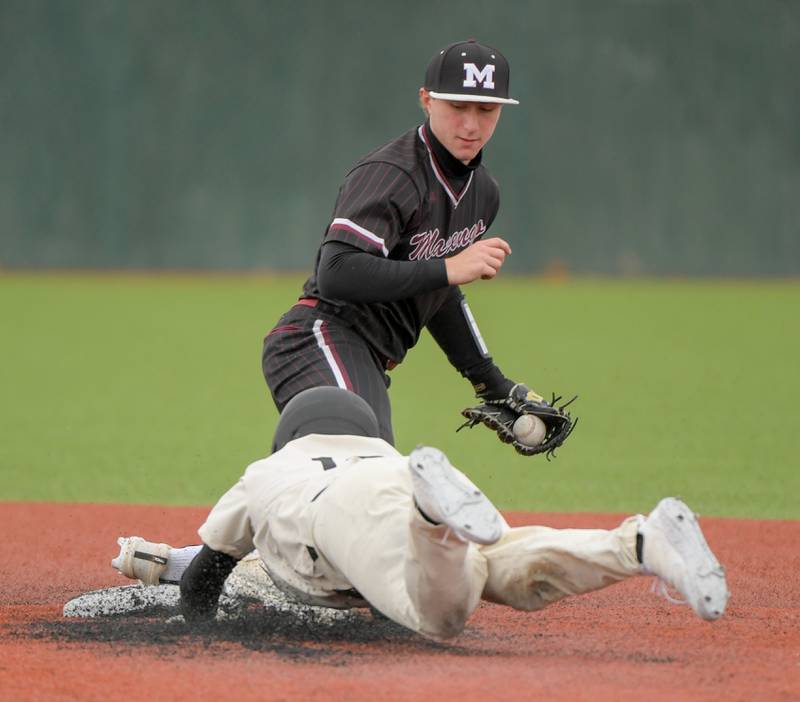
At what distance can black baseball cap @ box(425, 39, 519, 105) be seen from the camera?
4.04 metres

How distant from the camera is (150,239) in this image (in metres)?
18.8

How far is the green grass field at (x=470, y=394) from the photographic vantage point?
661 centimetres

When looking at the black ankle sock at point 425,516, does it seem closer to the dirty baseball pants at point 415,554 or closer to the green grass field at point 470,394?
the dirty baseball pants at point 415,554

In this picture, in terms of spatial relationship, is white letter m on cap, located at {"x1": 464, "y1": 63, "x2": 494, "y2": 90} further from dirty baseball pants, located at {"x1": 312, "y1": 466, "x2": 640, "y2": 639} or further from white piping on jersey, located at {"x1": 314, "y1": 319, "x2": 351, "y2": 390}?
dirty baseball pants, located at {"x1": 312, "y1": 466, "x2": 640, "y2": 639}

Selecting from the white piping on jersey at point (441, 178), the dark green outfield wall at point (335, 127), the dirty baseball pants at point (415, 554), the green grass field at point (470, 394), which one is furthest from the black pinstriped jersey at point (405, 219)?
the dark green outfield wall at point (335, 127)

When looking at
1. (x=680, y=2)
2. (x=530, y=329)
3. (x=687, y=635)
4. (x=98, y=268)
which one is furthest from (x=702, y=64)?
(x=687, y=635)

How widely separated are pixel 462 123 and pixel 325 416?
107 cm

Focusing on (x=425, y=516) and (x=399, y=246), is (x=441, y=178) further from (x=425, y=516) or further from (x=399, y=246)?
(x=425, y=516)

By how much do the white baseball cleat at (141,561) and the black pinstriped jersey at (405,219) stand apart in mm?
950

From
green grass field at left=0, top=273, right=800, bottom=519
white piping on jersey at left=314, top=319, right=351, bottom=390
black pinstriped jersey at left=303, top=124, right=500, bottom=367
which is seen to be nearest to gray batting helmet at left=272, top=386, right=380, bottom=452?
white piping on jersey at left=314, top=319, right=351, bottom=390

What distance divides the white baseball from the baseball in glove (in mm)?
12

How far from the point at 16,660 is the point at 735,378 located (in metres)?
8.04

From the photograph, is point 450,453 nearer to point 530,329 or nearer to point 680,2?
point 530,329

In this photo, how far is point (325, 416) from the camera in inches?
143
